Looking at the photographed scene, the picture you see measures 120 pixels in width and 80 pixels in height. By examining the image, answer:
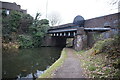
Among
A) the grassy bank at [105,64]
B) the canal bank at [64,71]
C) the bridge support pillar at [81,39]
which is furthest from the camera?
the bridge support pillar at [81,39]

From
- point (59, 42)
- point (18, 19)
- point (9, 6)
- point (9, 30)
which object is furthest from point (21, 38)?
point (9, 6)

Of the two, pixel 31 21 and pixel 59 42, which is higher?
pixel 31 21

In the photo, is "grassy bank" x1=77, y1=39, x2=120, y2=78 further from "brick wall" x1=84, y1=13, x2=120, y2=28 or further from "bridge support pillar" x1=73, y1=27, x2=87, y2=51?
"brick wall" x1=84, y1=13, x2=120, y2=28

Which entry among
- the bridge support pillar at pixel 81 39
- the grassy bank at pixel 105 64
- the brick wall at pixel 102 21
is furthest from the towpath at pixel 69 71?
the brick wall at pixel 102 21

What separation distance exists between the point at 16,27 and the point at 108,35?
19093 mm

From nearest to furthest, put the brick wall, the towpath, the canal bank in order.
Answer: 1. the towpath
2. the canal bank
3. the brick wall

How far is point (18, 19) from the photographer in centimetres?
2452

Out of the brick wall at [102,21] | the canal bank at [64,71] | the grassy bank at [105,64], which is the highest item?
the brick wall at [102,21]

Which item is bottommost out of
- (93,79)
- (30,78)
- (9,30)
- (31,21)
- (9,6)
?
(30,78)

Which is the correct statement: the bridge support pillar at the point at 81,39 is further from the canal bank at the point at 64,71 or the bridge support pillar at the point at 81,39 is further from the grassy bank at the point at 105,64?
the canal bank at the point at 64,71

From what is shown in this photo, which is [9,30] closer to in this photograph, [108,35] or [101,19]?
[101,19]

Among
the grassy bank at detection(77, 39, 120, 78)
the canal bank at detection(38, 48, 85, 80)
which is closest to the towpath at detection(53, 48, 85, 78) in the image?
the canal bank at detection(38, 48, 85, 80)

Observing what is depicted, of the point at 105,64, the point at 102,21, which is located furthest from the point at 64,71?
the point at 102,21

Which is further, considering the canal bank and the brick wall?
the brick wall
